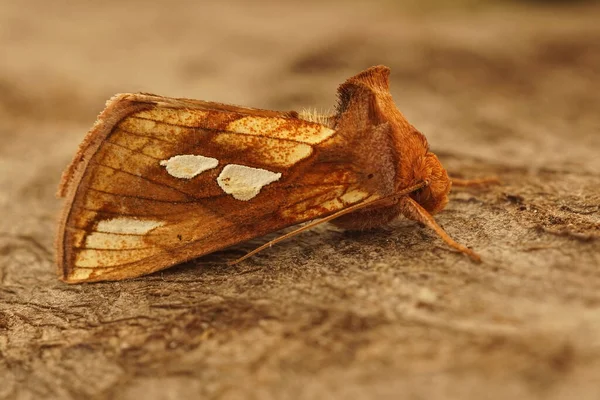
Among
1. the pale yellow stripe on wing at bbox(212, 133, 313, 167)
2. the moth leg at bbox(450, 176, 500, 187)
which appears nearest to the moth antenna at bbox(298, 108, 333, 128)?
the pale yellow stripe on wing at bbox(212, 133, 313, 167)

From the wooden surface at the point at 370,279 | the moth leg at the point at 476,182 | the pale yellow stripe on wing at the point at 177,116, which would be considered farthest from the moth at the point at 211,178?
the moth leg at the point at 476,182

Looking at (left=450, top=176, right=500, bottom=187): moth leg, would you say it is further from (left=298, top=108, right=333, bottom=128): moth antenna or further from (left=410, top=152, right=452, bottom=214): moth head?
(left=298, top=108, right=333, bottom=128): moth antenna

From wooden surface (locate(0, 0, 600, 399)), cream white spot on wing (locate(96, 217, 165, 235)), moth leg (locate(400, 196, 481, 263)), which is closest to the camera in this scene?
wooden surface (locate(0, 0, 600, 399))

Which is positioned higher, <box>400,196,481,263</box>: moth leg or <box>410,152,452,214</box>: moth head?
<box>410,152,452,214</box>: moth head

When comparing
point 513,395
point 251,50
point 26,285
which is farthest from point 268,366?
point 251,50

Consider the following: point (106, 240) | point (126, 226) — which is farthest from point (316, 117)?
point (106, 240)

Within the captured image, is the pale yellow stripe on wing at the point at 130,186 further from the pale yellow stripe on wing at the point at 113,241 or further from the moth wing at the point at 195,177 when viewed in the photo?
the pale yellow stripe on wing at the point at 113,241
